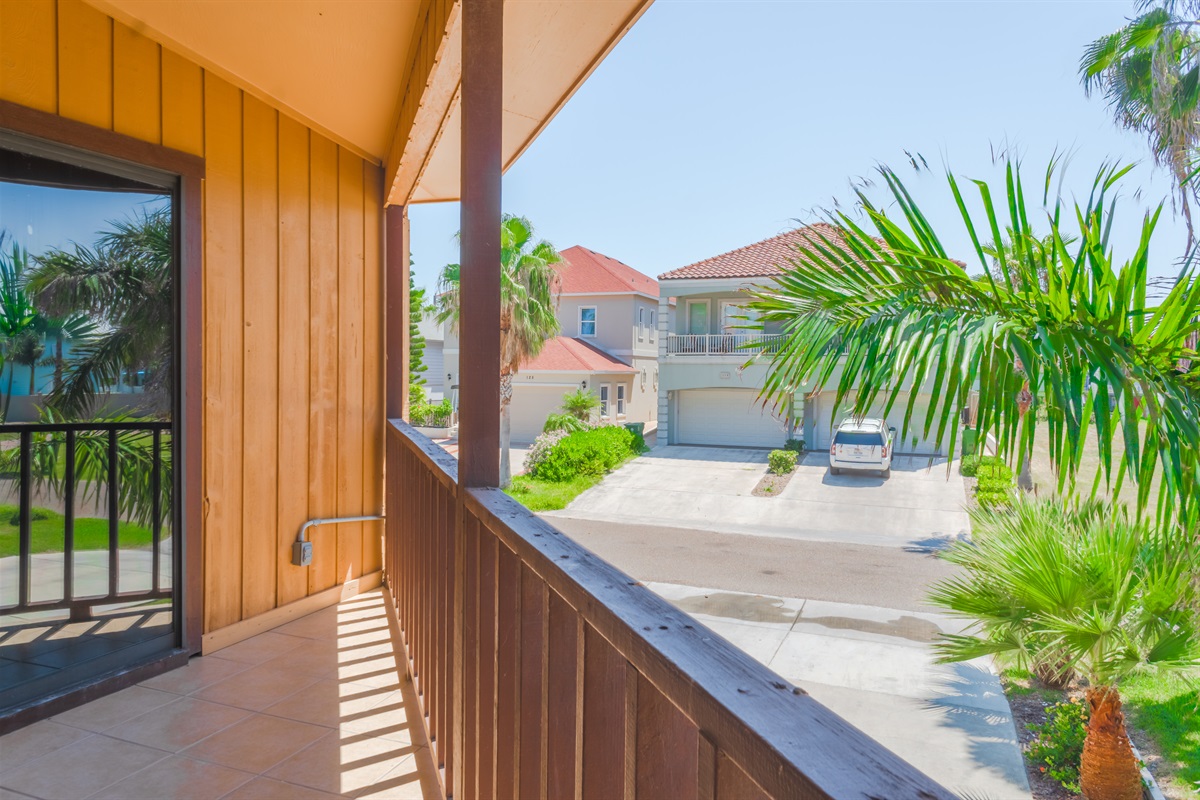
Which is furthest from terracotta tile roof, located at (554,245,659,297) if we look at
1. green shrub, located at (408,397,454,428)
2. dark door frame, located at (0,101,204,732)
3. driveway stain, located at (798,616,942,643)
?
dark door frame, located at (0,101,204,732)

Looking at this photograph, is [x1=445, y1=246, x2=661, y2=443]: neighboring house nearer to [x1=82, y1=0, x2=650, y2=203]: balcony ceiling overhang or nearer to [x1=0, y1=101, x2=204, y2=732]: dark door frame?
[x1=82, y1=0, x2=650, y2=203]: balcony ceiling overhang

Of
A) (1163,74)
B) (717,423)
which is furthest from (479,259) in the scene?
(717,423)

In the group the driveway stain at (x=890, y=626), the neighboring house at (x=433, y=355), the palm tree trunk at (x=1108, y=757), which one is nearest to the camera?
the palm tree trunk at (x=1108, y=757)

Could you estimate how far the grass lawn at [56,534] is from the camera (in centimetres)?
237

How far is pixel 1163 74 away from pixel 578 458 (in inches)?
426

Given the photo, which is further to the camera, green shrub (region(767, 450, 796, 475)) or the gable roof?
green shrub (region(767, 450, 796, 475))

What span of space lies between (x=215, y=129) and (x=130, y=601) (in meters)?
1.76

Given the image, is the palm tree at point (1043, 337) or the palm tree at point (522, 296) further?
the palm tree at point (522, 296)

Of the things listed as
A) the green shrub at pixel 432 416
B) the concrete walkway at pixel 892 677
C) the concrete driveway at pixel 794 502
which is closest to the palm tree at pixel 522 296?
the concrete driveway at pixel 794 502

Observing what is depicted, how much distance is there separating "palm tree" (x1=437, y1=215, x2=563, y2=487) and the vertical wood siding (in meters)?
11.0

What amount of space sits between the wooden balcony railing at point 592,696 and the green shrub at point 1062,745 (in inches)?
173

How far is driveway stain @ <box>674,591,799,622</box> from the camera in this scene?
7.79 meters

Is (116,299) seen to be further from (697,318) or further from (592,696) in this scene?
(697,318)

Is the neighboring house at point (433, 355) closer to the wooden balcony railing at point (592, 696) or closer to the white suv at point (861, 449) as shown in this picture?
the white suv at point (861, 449)
